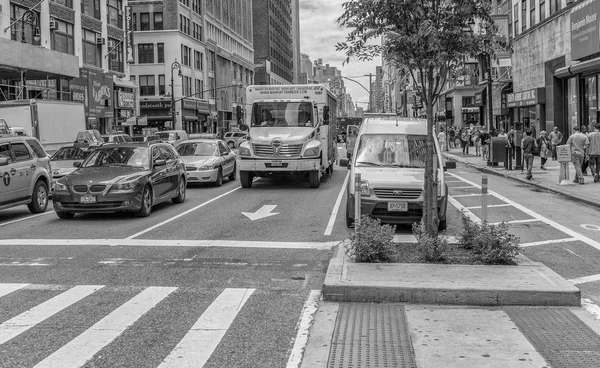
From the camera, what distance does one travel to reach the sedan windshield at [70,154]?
834 inches

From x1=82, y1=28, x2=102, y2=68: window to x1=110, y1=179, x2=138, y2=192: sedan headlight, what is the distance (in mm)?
33010

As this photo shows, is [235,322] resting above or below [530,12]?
below

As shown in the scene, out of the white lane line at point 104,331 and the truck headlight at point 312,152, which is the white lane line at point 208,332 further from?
the truck headlight at point 312,152

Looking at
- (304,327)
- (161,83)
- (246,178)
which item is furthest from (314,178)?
(161,83)

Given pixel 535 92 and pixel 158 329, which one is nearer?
pixel 158 329

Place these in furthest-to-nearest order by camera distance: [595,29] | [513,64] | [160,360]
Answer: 1. [513,64]
2. [595,29]
3. [160,360]

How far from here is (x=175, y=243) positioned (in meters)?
10.8

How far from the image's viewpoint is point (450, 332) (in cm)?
597

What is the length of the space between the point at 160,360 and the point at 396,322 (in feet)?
7.56

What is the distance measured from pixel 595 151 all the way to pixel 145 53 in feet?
185

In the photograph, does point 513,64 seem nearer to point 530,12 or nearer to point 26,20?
point 530,12

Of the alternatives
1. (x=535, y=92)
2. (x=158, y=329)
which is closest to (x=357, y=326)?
(x=158, y=329)

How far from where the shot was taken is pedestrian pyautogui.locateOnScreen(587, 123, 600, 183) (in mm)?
20047

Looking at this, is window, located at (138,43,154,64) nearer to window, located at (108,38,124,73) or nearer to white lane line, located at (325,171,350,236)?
window, located at (108,38,124,73)
